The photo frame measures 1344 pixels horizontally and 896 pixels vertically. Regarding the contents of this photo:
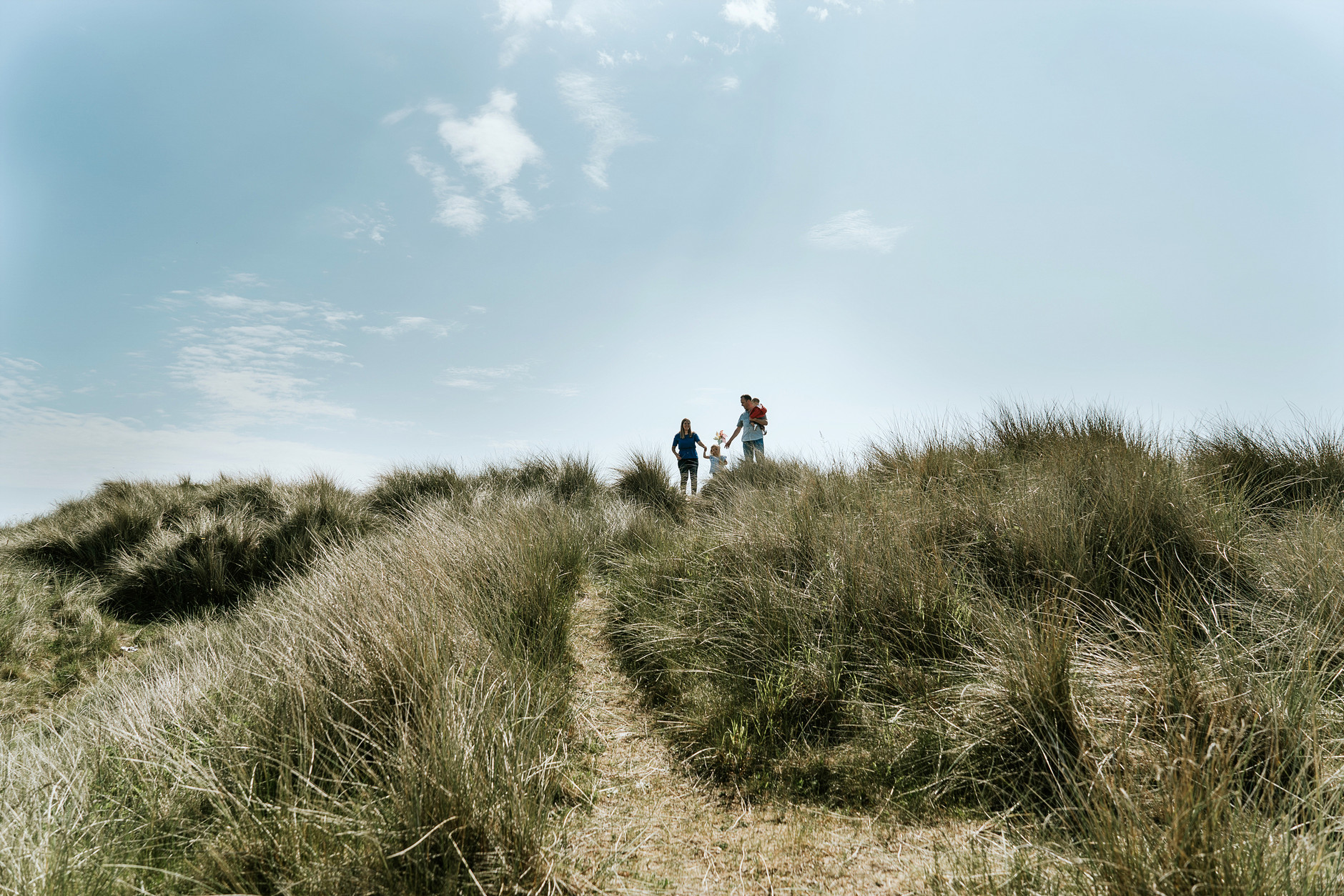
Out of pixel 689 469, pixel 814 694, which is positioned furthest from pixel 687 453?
pixel 814 694

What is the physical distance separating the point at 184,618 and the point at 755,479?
27.0 ft

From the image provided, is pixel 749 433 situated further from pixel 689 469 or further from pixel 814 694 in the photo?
pixel 814 694

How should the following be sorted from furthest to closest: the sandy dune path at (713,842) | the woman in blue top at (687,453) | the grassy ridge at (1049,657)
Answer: the woman in blue top at (687,453) → the sandy dune path at (713,842) → the grassy ridge at (1049,657)

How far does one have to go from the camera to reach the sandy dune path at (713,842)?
2074mm

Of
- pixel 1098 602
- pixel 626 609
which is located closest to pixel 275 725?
pixel 626 609

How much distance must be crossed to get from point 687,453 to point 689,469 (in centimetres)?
38

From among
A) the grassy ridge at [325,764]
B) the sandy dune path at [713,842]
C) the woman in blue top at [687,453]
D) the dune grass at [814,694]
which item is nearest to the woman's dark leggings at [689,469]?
the woman in blue top at [687,453]

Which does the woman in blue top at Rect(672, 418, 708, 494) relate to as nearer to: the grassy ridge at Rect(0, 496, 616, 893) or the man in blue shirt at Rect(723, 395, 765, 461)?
the man in blue shirt at Rect(723, 395, 765, 461)

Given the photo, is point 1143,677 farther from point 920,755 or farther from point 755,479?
point 755,479

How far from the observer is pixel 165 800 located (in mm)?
2195

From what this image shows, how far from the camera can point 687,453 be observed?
42.7ft

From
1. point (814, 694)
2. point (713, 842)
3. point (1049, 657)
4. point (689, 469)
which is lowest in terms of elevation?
point (713, 842)

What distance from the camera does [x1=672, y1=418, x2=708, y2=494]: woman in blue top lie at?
13.0m

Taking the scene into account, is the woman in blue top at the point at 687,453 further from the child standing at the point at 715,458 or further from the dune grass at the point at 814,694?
the dune grass at the point at 814,694
